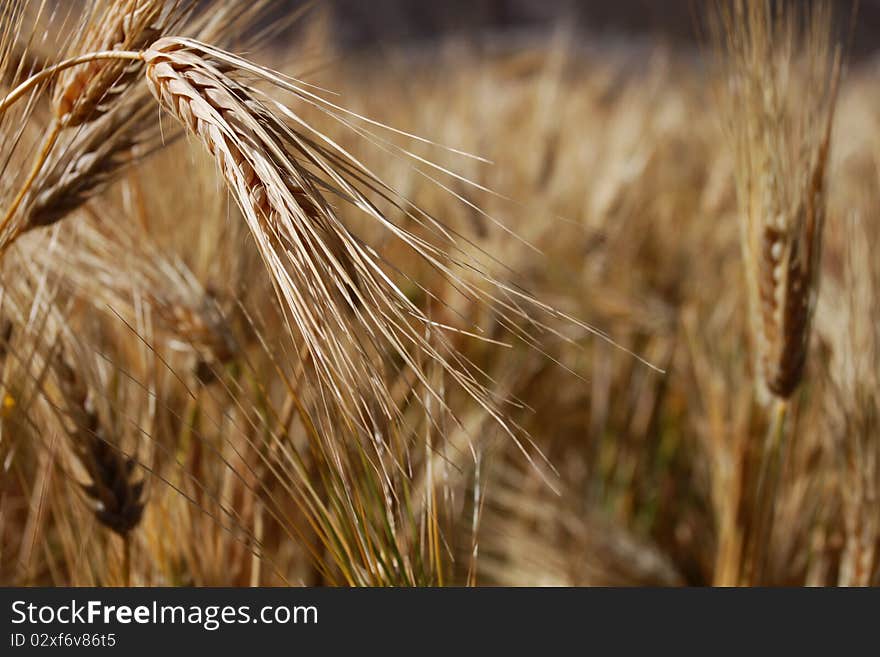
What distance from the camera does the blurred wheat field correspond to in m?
0.40

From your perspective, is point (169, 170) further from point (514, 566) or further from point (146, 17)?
point (514, 566)

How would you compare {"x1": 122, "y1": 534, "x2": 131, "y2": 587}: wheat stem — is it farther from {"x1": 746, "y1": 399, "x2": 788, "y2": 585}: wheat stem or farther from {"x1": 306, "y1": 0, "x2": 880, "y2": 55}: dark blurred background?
→ {"x1": 306, "y1": 0, "x2": 880, "y2": 55}: dark blurred background

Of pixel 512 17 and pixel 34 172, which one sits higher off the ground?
pixel 512 17

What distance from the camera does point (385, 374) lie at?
1.35 feet

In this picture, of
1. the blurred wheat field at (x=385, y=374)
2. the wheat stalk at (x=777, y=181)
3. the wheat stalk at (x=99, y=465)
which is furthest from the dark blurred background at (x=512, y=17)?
the wheat stalk at (x=99, y=465)

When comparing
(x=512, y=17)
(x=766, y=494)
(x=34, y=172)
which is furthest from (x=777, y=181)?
(x=512, y=17)

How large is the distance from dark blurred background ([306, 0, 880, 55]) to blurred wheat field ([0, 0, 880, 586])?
5.28 metres

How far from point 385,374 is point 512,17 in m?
8.43

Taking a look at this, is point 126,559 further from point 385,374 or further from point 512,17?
point 512,17

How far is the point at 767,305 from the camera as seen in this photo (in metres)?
0.65

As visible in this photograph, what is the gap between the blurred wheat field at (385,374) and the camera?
0.40 m

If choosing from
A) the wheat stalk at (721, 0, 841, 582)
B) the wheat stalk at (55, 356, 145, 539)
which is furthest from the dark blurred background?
the wheat stalk at (55, 356, 145, 539)

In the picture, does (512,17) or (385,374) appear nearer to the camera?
(385,374)

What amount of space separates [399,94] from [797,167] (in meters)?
2.97
